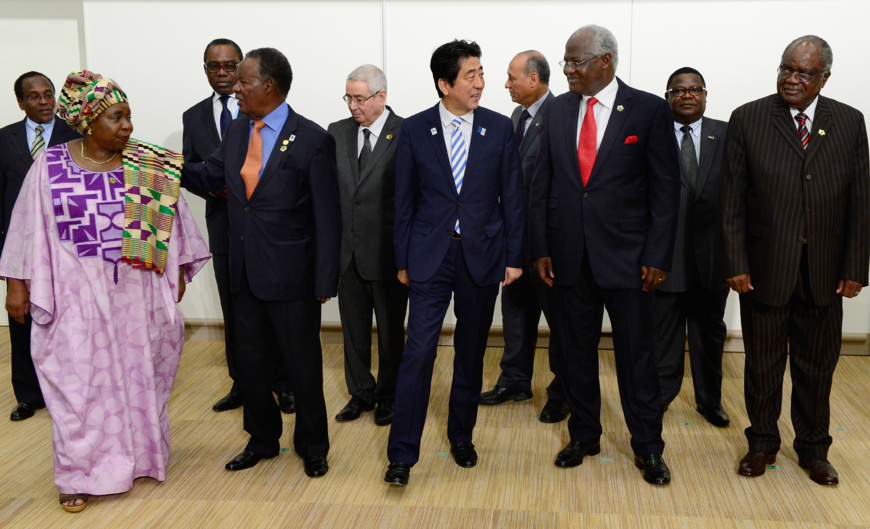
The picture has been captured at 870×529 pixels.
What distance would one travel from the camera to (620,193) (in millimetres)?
3186

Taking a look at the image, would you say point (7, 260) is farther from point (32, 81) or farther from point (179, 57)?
point (179, 57)

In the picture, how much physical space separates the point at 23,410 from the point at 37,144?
1.35 m

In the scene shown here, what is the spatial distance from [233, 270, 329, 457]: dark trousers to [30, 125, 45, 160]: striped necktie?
160cm

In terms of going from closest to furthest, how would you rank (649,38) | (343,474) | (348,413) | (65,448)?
(65,448) < (343,474) < (348,413) < (649,38)

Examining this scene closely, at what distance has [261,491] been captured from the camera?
10.7 feet

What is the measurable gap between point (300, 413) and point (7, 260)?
1273 millimetres

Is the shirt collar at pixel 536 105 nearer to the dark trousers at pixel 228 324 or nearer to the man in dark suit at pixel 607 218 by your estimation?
the man in dark suit at pixel 607 218

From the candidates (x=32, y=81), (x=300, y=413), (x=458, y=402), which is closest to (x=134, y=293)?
(x=300, y=413)

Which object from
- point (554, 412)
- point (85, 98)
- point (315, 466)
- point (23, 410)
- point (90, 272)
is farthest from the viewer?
point (23, 410)

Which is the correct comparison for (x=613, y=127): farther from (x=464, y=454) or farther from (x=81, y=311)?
(x=81, y=311)

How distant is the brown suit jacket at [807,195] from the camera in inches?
123

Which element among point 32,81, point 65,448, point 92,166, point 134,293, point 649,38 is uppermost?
point 649,38

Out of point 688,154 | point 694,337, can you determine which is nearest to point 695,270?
point 694,337


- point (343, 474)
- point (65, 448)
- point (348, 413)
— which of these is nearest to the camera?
point (65, 448)
